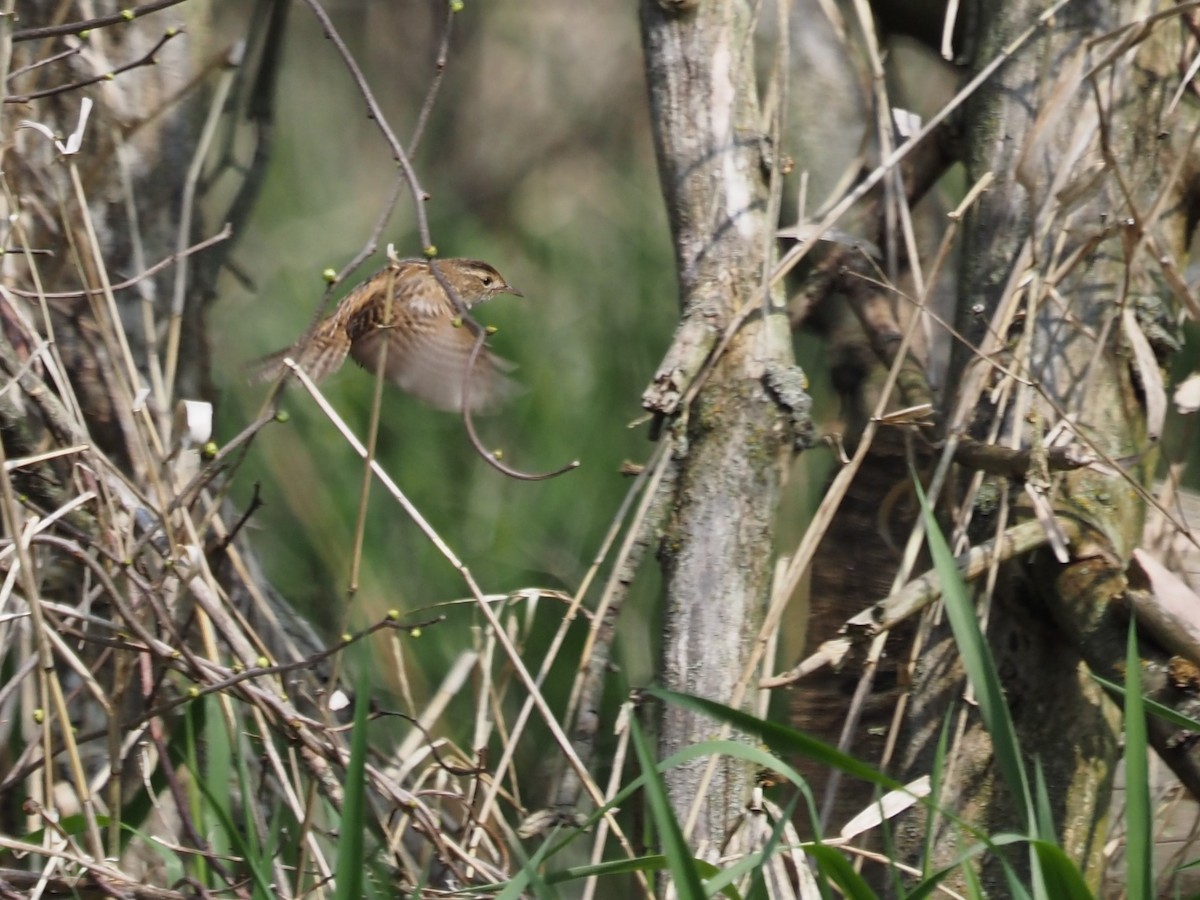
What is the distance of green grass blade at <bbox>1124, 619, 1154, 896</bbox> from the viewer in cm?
117

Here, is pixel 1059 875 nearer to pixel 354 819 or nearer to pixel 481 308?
pixel 354 819

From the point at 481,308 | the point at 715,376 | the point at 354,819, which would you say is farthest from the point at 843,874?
the point at 481,308

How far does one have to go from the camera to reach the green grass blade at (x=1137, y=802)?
1175 mm

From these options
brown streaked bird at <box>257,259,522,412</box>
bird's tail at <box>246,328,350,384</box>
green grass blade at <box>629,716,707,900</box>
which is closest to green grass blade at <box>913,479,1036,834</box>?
green grass blade at <box>629,716,707,900</box>

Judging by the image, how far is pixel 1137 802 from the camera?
119cm

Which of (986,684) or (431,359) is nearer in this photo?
(986,684)

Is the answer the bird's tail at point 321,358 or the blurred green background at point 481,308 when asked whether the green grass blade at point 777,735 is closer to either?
the bird's tail at point 321,358

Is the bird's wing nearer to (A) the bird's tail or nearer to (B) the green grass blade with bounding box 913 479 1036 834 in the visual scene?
(A) the bird's tail

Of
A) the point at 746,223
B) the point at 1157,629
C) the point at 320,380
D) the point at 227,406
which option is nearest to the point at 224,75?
the point at 320,380

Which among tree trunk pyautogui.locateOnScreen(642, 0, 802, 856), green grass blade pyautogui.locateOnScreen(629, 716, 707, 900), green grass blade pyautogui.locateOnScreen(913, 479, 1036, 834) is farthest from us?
tree trunk pyautogui.locateOnScreen(642, 0, 802, 856)

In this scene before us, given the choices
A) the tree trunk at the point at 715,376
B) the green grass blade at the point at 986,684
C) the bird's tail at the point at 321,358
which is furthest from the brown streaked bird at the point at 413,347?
the green grass blade at the point at 986,684

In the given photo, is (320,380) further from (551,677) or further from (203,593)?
(551,677)

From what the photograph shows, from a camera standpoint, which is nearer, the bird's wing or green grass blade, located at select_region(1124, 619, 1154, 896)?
green grass blade, located at select_region(1124, 619, 1154, 896)

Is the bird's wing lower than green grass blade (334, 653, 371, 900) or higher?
higher
